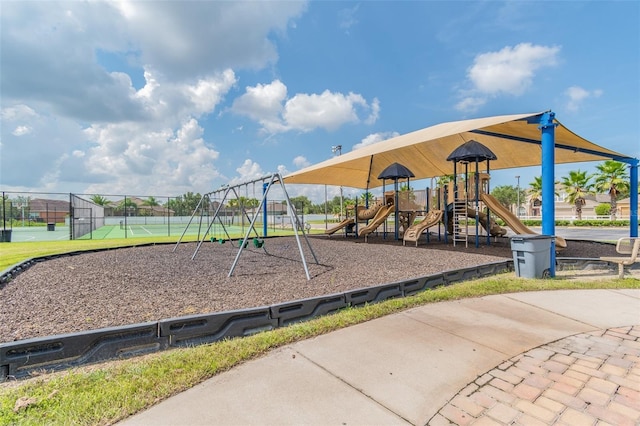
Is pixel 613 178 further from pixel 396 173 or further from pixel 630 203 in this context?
pixel 396 173

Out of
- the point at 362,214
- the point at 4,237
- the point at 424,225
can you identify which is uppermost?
the point at 362,214

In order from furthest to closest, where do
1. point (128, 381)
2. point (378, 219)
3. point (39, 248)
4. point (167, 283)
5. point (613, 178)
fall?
point (613, 178), point (378, 219), point (39, 248), point (167, 283), point (128, 381)

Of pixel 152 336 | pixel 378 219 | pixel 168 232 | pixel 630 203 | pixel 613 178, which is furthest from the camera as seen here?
pixel 613 178

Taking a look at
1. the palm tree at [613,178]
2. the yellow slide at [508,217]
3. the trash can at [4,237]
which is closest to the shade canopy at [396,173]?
the yellow slide at [508,217]

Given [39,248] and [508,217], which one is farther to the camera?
[39,248]

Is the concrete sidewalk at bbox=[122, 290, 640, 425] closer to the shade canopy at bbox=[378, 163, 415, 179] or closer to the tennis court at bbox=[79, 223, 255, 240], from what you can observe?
the shade canopy at bbox=[378, 163, 415, 179]

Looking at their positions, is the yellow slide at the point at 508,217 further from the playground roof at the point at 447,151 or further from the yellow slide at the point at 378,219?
the yellow slide at the point at 378,219

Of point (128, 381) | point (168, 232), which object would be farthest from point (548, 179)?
point (168, 232)

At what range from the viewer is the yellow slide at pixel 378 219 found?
13867mm

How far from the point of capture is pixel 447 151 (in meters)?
13.8

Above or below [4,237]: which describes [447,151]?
above

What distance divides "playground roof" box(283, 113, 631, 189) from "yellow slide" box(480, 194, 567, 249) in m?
2.08

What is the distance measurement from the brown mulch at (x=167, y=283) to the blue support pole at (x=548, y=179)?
189 centimetres

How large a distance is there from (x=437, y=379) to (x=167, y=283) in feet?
16.2
